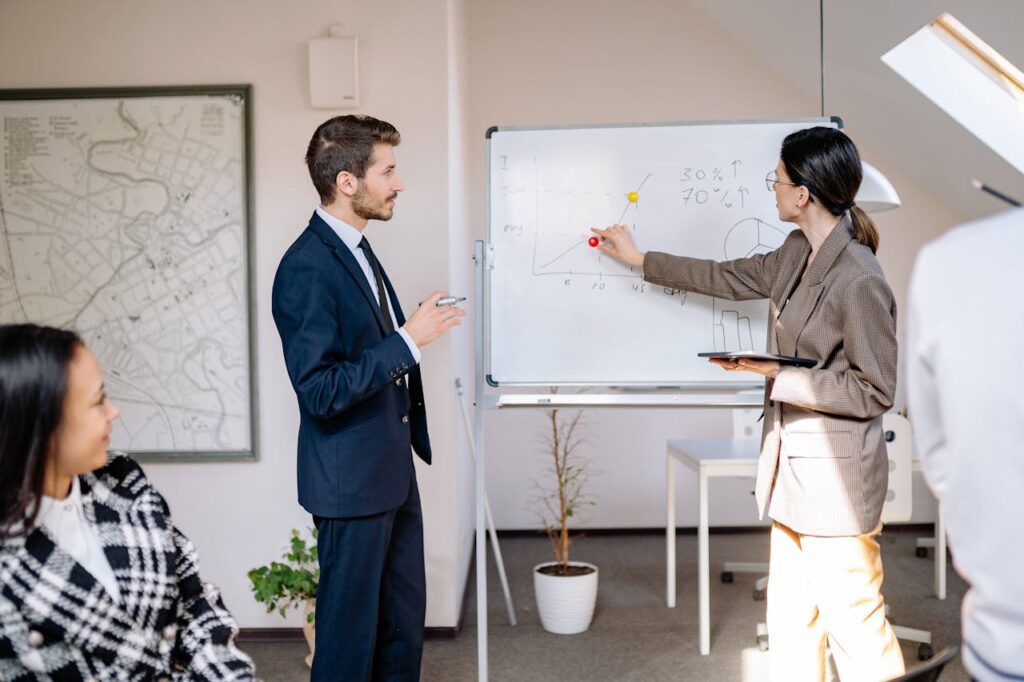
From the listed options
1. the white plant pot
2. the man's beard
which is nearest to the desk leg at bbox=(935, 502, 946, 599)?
the white plant pot

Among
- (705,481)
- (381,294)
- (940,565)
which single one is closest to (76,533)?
(381,294)

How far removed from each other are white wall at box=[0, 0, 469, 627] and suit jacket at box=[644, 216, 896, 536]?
1.36m

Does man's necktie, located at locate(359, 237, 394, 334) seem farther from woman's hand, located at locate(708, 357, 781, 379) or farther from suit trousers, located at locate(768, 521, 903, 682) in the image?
suit trousers, located at locate(768, 521, 903, 682)

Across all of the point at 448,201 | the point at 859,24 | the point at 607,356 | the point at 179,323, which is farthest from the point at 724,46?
the point at 179,323

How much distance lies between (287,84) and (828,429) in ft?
6.97

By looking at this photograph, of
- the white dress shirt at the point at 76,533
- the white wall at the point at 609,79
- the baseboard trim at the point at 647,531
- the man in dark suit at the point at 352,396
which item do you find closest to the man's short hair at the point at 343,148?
the man in dark suit at the point at 352,396

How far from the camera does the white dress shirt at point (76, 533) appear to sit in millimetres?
1241

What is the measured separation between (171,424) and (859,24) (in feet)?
9.77

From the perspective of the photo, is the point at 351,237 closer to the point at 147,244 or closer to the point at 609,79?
the point at 147,244

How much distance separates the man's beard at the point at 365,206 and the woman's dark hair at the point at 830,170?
96 cm

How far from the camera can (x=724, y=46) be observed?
469 cm

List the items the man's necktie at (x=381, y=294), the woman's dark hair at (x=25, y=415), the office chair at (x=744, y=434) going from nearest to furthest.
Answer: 1. the woman's dark hair at (x=25, y=415)
2. the man's necktie at (x=381, y=294)
3. the office chair at (x=744, y=434)

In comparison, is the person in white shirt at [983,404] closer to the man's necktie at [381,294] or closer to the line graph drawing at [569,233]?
the man's necktie at [381,294]

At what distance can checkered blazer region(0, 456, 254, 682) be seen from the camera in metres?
1.20
